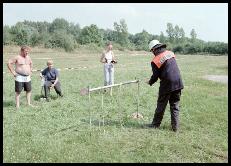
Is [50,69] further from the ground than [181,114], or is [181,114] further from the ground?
[50,69]

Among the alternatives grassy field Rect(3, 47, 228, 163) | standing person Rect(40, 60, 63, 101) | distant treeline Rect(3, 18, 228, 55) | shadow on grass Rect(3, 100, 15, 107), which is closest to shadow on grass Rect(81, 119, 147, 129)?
grassy field Rect(3, 47, 228, 163)

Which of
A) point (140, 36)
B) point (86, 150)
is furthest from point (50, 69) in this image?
point (140, 36)

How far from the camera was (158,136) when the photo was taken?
7.98m

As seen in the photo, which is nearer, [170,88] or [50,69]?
[170,88]

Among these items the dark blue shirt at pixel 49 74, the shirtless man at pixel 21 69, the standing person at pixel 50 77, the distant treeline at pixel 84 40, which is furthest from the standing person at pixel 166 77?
the distant treeline at pixel 84 40

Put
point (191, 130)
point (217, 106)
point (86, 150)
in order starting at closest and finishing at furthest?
point (86, 150) < point (191, 130) < point (217, 106)

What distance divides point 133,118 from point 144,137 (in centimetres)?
175

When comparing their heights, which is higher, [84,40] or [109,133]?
[84,40]

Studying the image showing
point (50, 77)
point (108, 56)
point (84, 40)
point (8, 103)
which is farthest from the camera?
point (84, 40)

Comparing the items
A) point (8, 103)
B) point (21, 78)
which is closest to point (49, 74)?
point (8, 103)

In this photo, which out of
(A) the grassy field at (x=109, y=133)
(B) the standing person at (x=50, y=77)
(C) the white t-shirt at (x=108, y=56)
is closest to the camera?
(A) the grassy field at (x=109, y=133)

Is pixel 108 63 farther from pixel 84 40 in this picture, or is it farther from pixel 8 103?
pixel 84 40

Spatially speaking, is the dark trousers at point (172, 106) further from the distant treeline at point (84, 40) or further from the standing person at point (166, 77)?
the distant treeline at point (84, 40)

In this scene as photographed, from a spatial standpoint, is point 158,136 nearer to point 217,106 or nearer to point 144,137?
point 144,137
